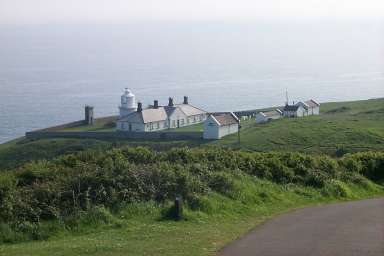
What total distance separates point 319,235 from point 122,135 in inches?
2206

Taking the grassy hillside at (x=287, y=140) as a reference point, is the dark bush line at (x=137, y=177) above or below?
above

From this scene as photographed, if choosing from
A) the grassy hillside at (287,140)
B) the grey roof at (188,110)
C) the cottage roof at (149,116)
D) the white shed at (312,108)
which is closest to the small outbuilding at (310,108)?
the white shed at (312,108)

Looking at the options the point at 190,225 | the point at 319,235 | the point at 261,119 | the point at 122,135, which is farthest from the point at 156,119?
the point at 319,235

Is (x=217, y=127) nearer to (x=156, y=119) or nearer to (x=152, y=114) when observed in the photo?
(x=156, y=119)

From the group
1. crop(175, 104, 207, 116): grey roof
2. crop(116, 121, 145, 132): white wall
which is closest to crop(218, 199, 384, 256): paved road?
crop(116, 121, 145, 132): white wall

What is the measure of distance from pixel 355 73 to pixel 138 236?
160239 mm

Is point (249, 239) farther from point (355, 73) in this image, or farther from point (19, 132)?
point (355, 73)

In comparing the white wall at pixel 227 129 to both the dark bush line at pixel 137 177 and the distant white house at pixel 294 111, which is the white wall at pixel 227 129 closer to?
the distant white house at pixel 294 111

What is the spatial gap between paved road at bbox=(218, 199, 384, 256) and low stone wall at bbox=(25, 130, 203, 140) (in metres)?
48.7

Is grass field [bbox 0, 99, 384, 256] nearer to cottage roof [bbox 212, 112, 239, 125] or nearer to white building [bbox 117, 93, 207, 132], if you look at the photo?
cottage roof [bbox 212, 112, 239, 125]

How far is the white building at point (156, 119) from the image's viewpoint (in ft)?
215

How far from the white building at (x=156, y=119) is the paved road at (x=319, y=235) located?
53.3m

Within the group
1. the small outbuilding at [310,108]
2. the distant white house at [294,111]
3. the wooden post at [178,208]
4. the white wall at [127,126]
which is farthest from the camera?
the small outbuilding at [310,108]

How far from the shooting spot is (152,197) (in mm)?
12391
